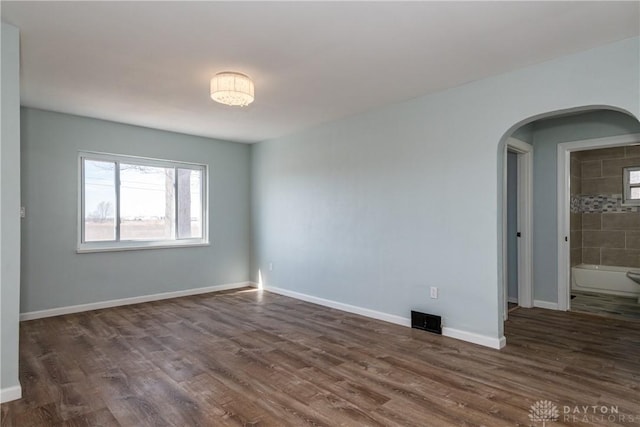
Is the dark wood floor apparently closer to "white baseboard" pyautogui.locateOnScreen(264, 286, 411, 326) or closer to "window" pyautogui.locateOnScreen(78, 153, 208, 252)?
"white baseboard" pyautogui.locateOnScreen(264, 286, 411, 326)

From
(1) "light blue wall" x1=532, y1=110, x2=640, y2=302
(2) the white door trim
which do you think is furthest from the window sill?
(2) the white door trim

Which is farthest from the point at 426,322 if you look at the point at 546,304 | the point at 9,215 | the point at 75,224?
the point at 75,224

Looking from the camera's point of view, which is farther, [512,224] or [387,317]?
[512,224]

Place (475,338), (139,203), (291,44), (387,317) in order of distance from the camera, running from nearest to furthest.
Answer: (291,44) → (475,338) → (387,317) → (139,203)

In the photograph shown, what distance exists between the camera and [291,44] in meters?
2.60

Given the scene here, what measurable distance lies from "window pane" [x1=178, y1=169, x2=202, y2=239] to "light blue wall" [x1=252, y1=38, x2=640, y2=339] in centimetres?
151

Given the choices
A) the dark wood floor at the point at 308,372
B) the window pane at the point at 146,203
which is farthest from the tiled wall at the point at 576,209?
the window pane at the point at 146,203

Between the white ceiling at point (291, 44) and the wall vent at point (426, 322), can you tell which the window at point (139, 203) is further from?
the wall vent at point (426, 322)

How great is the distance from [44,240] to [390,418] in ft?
14.5

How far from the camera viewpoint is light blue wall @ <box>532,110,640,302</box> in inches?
173

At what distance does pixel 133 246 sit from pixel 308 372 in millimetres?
3450

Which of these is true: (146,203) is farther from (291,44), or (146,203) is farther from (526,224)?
(526,224)

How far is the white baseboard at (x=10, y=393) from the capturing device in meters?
2.28

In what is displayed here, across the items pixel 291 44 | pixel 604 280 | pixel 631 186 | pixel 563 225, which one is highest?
pixel 291 44
